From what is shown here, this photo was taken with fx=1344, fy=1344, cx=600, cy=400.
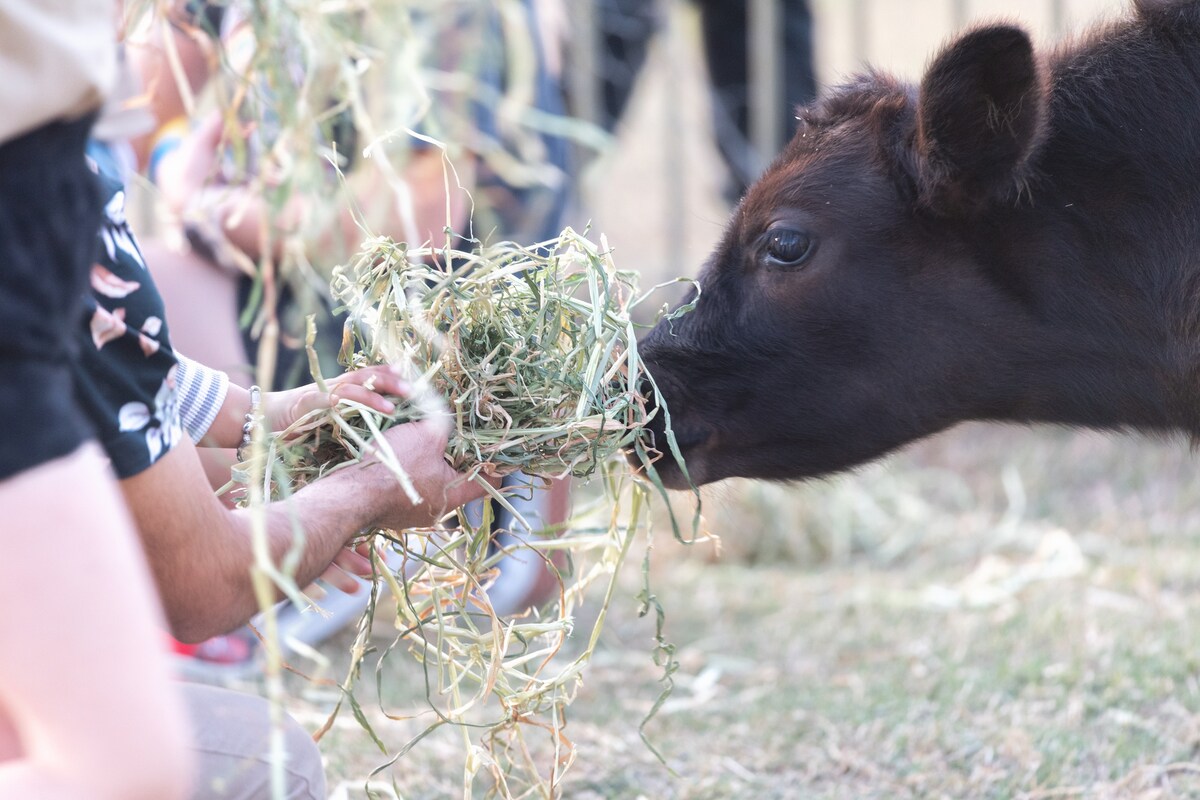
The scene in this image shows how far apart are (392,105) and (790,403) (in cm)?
135

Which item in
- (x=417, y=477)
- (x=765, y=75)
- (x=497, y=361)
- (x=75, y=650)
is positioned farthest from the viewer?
(x=765, y=75)

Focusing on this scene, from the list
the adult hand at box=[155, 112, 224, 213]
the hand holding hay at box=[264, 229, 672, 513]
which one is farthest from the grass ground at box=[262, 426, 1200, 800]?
the adult hand at box=[155, 112, 224, 213]

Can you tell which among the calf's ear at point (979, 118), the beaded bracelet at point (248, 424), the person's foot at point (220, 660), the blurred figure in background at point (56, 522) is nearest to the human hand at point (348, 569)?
the beaded bracelet at point (248, 424)

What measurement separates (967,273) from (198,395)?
161cm

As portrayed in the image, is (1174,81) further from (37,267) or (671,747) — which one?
(37,267)

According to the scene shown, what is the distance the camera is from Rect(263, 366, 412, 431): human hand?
2.23 metres

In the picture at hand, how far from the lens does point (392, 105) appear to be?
349 centimetres

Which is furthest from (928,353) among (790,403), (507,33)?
(507,33)

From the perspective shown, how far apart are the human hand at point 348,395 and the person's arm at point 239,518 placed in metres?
0.06

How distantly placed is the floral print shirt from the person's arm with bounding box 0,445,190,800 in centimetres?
25

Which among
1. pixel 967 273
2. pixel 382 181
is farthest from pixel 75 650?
pixel 382 181

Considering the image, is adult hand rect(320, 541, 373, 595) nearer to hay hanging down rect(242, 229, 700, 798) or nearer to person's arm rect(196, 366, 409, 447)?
hay hanging down rect(242, 229, 700, 798)

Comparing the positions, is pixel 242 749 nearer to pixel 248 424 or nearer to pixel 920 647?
pixel 248 424

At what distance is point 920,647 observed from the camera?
4164 mm
